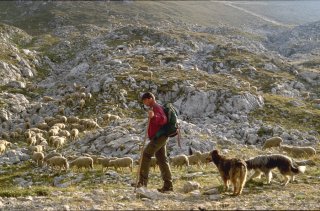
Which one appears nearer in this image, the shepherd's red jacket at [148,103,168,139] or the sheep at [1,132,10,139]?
the shepherd's red jacket at [148,103,168,139]

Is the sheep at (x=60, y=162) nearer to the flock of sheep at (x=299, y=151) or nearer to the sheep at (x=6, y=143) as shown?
the sheep at (x=6, y=143)

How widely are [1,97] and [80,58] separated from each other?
21.4 m

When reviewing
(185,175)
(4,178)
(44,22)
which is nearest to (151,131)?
(185,175)

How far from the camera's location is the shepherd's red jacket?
40.1 feet

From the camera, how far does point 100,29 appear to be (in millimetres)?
93062

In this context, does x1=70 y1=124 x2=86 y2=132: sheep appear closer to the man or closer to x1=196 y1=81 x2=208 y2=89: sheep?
x1=196 y1=81 x2=208 y2=89: sheep

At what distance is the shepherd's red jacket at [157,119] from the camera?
12.2 meters

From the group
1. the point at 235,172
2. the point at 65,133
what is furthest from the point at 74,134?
the point at 235,172

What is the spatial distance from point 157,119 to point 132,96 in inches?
1003

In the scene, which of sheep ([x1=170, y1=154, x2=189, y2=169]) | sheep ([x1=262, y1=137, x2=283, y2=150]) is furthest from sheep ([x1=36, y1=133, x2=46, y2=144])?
sheep ([x1=262, y1=137, x2=283, y2=150])

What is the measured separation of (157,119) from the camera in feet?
40.2

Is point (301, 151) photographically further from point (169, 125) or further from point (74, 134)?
point (74, 134)

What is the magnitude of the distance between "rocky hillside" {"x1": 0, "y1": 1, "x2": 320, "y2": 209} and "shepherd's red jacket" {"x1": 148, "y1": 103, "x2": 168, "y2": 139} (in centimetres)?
232

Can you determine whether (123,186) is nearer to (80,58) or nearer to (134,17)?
(80,58)
